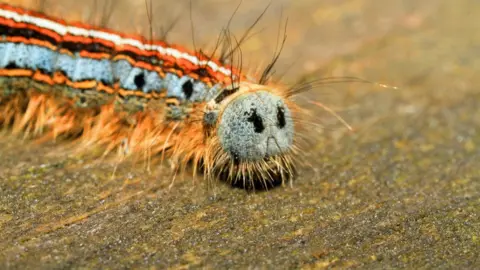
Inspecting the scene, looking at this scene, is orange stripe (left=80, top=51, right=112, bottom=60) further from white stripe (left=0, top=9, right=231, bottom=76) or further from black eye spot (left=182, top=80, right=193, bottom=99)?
black eye spot (left=182, top=80, right=193, bottom=99)

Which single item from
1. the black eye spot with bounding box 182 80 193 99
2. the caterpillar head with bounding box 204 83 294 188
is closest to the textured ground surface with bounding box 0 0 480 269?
the caterpillar head with bounding box 204 83 294 188

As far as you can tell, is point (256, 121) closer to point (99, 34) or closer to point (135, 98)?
point (135, 98)

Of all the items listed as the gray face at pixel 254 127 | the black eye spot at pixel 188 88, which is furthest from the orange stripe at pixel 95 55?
the gray face at pixel 254 127

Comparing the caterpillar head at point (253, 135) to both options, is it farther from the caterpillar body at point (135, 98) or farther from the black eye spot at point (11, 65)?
the black eye spot at point (11, 65)

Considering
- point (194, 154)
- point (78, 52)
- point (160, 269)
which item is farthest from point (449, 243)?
point (78, 52)

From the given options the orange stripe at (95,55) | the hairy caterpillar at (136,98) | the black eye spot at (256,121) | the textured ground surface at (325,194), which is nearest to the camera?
the textured ground surface at (325,194)

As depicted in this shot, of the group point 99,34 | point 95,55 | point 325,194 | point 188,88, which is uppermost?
point 99,34

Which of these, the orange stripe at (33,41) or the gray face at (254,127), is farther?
the orange stripe at (33,41)

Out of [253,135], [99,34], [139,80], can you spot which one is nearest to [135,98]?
[139,80]
